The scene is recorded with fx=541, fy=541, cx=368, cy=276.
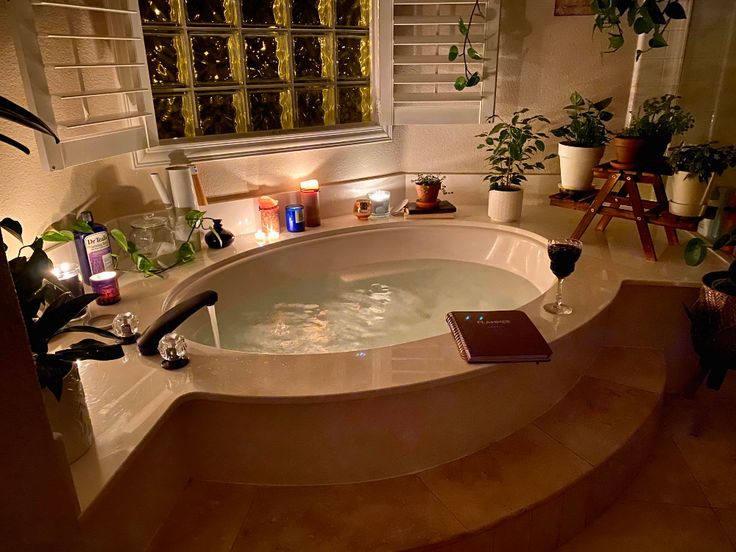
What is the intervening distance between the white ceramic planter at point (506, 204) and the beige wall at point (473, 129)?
0.44m

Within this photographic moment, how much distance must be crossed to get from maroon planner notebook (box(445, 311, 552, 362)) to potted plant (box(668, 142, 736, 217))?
1.03 meters

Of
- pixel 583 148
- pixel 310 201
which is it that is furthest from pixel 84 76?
pixel 583 148

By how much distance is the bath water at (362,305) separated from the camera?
6.33ft

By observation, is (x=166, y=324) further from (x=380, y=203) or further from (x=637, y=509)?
(x=380, y=203)

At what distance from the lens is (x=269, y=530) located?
46.4 inches

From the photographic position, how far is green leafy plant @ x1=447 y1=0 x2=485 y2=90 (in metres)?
2.44

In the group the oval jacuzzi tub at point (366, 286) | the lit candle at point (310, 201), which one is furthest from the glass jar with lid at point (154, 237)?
the lit candle at point (310, 201)

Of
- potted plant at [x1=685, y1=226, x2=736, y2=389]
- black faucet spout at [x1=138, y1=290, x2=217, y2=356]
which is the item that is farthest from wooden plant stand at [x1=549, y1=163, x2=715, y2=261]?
black faucet spout at [x1=138, y1=290, x2=217, y2=356]

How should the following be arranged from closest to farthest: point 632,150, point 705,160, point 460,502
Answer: point 460,502 < point 705,160 < point 632,150

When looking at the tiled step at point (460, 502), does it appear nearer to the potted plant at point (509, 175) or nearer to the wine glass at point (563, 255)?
the wine glass at point (563, 255)

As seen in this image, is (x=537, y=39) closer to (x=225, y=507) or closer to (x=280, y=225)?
(x=280, y=225)

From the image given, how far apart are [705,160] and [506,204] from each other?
30.7 inches

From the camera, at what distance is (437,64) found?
8.58ft

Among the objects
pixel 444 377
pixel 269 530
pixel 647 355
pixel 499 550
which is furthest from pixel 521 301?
pixel 269 530
